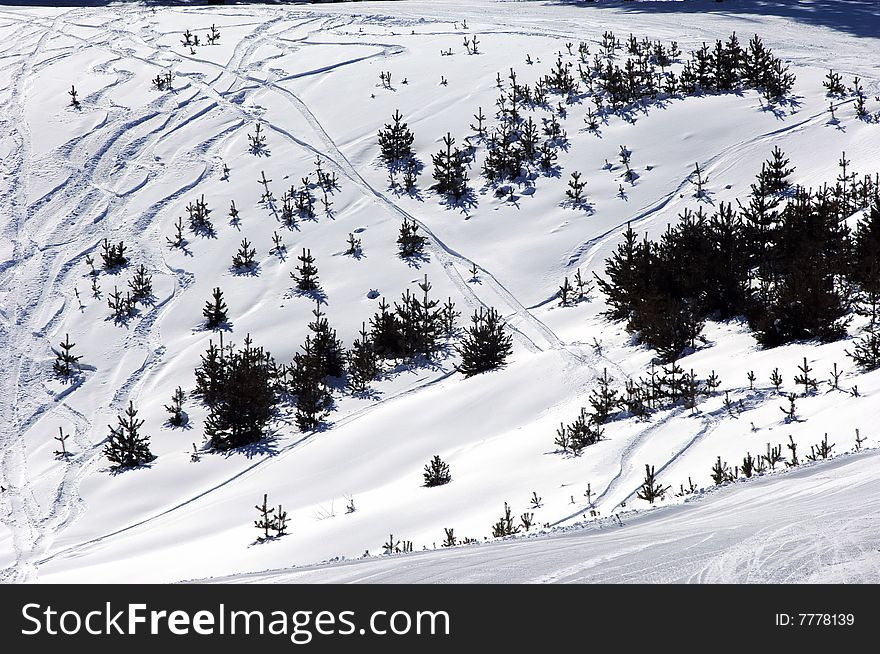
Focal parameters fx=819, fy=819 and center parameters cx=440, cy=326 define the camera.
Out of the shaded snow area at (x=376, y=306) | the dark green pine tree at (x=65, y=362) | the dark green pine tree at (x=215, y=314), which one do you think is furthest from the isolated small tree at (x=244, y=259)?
the dark green pine tree at (x=65, y=362)

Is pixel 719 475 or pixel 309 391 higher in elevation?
pixel 309 391

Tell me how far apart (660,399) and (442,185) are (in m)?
6.02

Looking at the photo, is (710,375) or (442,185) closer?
(710,375)

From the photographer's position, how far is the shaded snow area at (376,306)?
166 inches

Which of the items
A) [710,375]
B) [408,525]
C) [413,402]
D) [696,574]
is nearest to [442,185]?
[413,402]

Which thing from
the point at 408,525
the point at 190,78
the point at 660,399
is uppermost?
the point at 190,78

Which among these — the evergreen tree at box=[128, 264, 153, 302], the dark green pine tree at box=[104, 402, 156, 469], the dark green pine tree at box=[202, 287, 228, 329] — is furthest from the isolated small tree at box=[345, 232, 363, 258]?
the dark green pine tree at box=[104, 402, 156, 469]

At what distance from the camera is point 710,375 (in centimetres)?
669

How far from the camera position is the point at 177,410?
8.16 m

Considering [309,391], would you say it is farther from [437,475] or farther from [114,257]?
[114,257]

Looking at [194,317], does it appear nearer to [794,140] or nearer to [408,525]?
[408,525]

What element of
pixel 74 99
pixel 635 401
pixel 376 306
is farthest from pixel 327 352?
pixel 74 99

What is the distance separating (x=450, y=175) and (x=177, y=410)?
537cm

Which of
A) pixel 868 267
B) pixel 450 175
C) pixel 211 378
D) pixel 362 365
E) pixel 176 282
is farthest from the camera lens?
pixel 450 175
